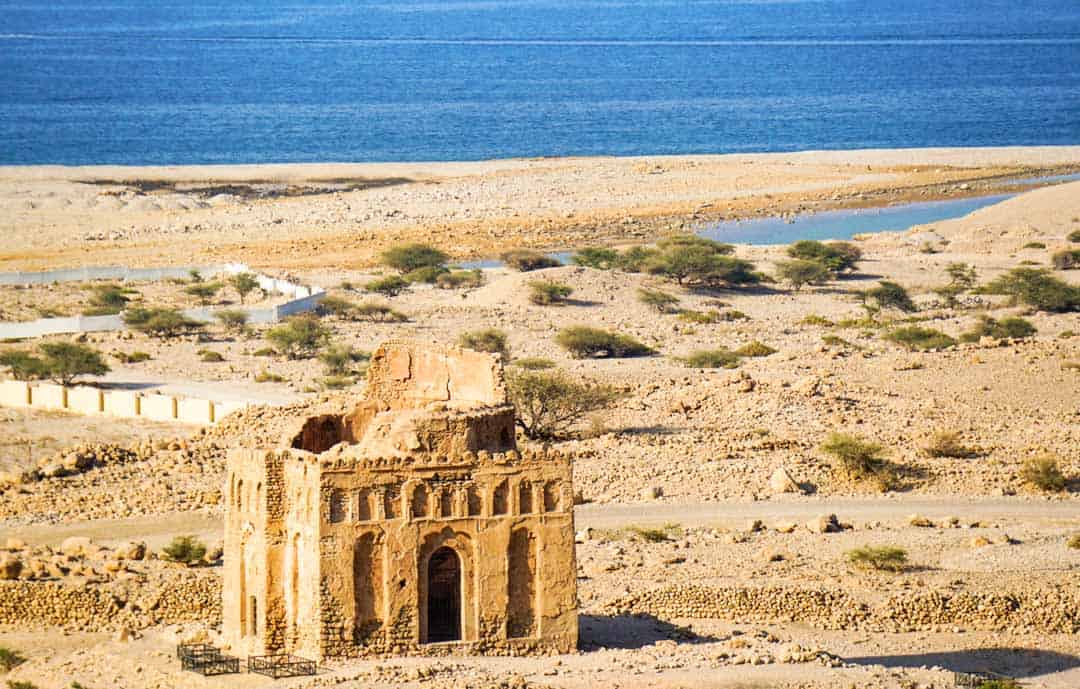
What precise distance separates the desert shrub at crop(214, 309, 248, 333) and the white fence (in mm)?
353

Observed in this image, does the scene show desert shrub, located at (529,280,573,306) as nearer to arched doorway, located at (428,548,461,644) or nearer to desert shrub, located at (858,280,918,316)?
desert shrub, located at (858,280,918,316)

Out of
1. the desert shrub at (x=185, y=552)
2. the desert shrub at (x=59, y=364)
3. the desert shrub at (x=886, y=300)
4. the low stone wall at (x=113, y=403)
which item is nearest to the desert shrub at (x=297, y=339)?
the desert shrub at (x=59, y=364)

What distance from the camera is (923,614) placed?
103 feet

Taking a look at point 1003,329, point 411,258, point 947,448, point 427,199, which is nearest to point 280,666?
point 947,448

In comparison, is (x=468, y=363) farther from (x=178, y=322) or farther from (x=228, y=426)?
(x=178, y=322)

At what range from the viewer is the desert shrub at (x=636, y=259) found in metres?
68.1

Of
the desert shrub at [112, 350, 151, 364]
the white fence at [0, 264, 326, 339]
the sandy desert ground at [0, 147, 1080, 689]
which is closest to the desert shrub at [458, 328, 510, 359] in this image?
the sandy desert ground at [0, 147, 1080, 689]

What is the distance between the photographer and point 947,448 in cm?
4041

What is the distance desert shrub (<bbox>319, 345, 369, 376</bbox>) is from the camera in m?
50.5

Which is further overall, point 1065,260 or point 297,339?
point 1065,260

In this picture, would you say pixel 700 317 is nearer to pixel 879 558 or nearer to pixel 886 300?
pixel 886 300

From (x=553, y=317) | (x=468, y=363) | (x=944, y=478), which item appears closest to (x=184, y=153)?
(x=553, y=317)

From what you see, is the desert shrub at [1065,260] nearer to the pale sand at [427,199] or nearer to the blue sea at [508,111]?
the pale sand at [427,199]

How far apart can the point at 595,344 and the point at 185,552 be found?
71.1 feet
